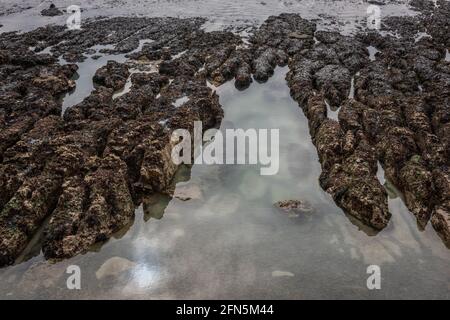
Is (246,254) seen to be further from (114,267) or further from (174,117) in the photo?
(174,117)

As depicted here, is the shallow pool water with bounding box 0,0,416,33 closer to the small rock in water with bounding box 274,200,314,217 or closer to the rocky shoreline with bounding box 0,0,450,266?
the rocky shoreline with bounding box 0,0,450,266

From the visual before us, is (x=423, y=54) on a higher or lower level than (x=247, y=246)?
higher

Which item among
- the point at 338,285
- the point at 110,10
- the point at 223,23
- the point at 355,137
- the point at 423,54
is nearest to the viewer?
the point at 338,285

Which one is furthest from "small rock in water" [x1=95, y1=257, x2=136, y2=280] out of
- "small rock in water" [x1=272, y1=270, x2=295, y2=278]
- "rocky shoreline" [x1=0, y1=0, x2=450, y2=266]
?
"small rock in water" [x1=272, y1=270, x2=295, y2=278]

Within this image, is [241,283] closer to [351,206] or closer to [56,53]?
[351,206]

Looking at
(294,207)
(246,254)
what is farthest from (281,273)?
(294,207)

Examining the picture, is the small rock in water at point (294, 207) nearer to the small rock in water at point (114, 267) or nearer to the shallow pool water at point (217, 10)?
the small rock in water at point (114, 267)

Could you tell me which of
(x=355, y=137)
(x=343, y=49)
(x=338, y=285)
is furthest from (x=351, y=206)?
(x=343, y=49)
